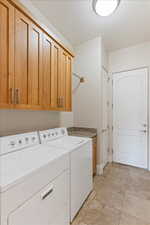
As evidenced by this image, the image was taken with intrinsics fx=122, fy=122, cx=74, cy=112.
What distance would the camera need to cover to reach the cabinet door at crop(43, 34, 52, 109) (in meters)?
1.55

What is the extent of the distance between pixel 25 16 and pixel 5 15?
0.79 ft

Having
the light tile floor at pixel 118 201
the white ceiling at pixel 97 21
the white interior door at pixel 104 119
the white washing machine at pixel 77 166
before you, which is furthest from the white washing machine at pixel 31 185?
the white ceiling at pixel 97 21

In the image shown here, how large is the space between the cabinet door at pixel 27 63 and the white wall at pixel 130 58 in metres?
2.24

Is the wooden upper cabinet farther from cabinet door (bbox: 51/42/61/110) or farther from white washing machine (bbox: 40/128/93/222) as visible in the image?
white washing machine (bbox: 40/128/93/222)

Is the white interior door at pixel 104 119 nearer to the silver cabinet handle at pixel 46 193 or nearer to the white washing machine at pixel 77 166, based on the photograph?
the white washing machine at pixel 77 166

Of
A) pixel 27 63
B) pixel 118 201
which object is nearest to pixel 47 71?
pixel 27 63

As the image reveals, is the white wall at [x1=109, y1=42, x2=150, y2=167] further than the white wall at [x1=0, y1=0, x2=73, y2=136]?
Yes

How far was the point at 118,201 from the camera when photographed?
177 centimetres

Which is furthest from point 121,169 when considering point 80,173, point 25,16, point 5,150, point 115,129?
point 25,16

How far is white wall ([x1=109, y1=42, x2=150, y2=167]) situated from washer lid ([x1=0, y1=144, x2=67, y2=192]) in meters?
2.68

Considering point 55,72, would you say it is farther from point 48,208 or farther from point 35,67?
point 48,208

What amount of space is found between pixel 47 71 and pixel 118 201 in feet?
6.86

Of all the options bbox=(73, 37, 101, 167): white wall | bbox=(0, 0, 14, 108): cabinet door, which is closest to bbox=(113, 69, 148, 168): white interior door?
bbox=(73, 37, 101, 167): white wall

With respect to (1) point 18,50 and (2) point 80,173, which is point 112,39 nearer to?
(1) point 18,50
